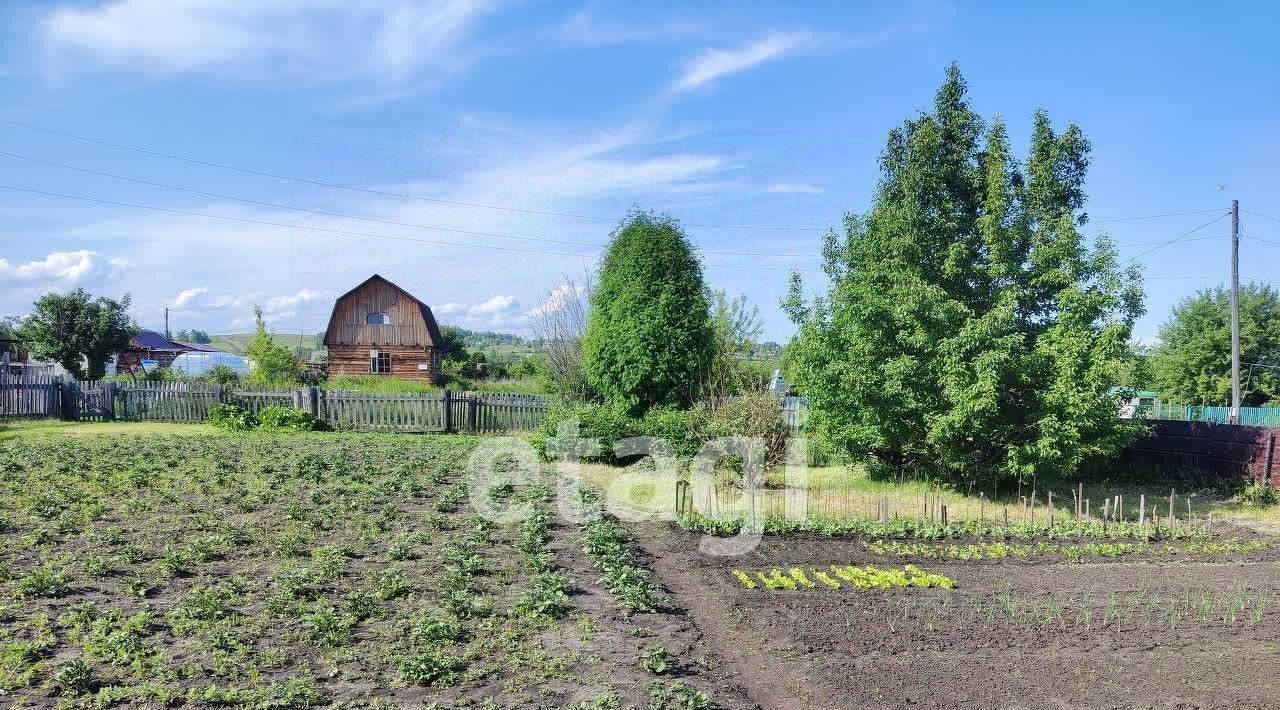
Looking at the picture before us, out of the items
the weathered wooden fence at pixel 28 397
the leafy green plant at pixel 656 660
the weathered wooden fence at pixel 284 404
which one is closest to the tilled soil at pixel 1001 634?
the leafy green plant at pixel 656 660

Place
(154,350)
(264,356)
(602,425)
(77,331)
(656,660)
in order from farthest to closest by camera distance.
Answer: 1. (154,350)
2. (77,331)
3. (264,356)
4. (602,425)
5. (656,660)

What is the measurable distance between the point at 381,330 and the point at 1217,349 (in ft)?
138

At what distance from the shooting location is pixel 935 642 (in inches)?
258

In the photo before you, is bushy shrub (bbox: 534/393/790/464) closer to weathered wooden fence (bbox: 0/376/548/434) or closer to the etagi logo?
the etagi logo

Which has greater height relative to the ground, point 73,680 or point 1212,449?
point 1212,449

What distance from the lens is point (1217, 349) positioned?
3912 centimetres

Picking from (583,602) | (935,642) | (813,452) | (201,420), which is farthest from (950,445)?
(201,420)

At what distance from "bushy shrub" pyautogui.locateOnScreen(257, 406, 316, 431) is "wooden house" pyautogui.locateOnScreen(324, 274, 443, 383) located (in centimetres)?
1742

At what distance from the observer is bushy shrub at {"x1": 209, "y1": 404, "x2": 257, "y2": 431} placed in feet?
70.8

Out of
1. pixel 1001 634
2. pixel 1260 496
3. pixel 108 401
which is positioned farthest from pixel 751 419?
pixel 108 401

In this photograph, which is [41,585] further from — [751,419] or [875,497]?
[875,497]

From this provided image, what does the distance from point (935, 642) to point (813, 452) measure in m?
11.5

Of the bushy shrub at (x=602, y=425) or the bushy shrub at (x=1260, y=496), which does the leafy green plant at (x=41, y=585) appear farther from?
the bushy shrub at (x=1260, y=496)

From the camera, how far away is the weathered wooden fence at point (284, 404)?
22500 millimetres
